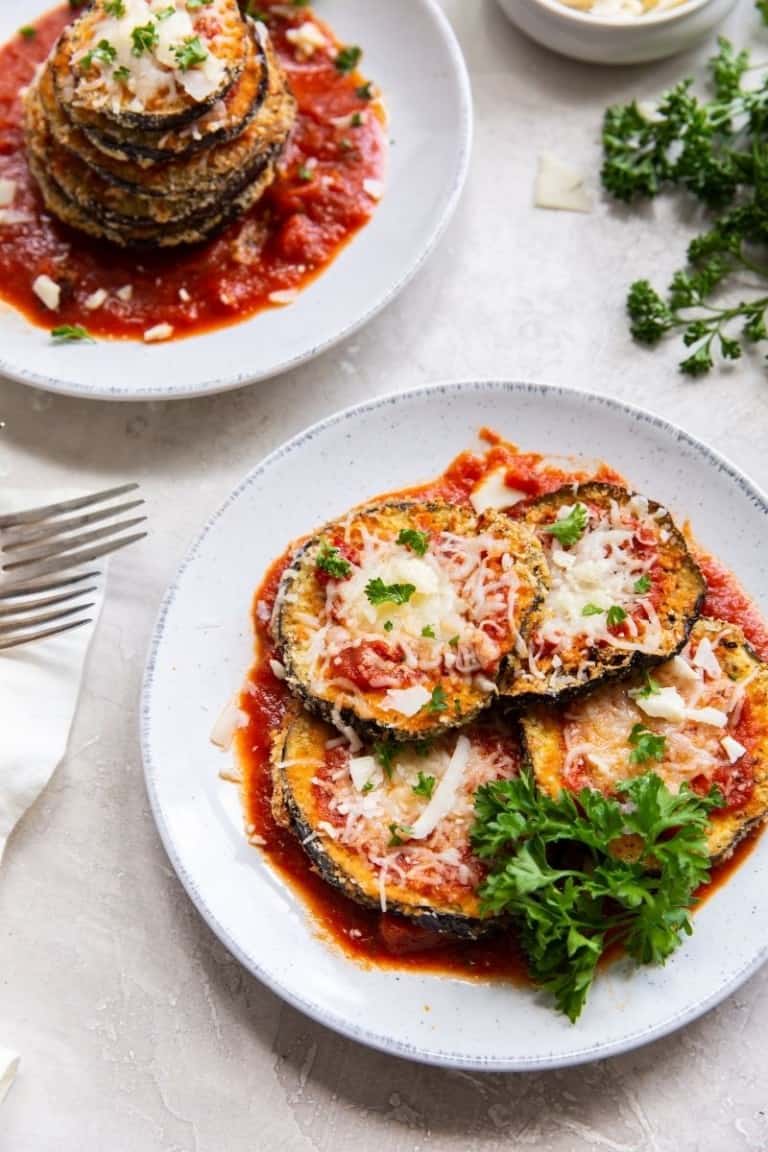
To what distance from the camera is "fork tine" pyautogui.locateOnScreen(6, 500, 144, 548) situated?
489 cm

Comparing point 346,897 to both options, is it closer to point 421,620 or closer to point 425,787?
point 425,787

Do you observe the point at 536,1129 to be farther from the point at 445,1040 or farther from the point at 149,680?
the point at 149,680

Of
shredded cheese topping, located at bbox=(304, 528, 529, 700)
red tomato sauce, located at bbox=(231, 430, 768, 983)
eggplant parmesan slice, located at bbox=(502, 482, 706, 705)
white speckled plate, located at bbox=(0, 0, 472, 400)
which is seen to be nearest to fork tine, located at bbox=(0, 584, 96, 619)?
red tomato sauce, located at bbox=(231, 430, 768, 983)

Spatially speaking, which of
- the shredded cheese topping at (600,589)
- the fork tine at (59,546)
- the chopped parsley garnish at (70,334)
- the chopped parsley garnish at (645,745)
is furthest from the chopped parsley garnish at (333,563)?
the chopped parsley garnish at (70,334)

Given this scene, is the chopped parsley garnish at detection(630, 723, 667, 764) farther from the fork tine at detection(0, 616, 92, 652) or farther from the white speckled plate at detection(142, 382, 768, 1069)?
the fork tine at detection(0, 616, 92, 652)

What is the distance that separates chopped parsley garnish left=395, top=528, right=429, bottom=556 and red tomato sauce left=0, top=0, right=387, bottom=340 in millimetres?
1368

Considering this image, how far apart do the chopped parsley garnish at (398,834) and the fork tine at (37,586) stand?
1.53 meters

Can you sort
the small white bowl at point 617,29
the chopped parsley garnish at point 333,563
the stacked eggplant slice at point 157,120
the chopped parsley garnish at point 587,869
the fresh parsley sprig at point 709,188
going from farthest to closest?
the small white bowl at point 617,29
the fresh parsley sprig at point 709,188
the stacked eggplant slice at point 157,120
the chopped parsley garnish at point 333,563
the chopped parsley garnish at point 587,869

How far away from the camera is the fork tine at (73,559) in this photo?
4.88 metres

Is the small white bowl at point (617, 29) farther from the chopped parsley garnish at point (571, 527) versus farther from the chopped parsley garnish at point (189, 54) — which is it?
the chopped parsley garnish at point (571, 527)

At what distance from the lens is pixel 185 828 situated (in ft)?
14.8

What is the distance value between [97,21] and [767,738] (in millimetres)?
3565

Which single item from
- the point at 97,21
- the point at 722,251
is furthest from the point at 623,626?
the point at 97,21

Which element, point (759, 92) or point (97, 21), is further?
point (759, 92)
